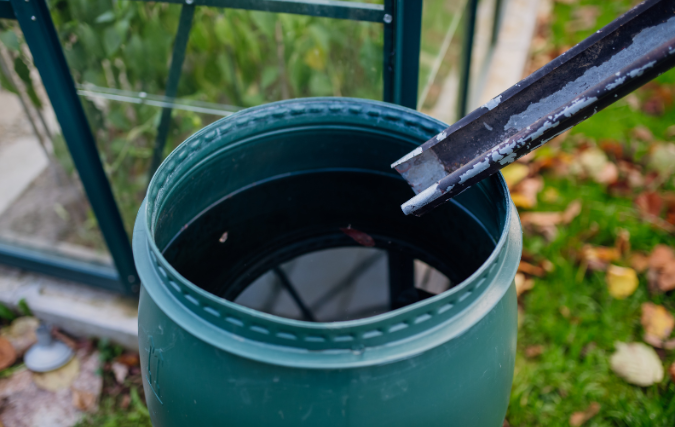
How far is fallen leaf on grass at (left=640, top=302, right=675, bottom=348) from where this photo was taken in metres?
1.71

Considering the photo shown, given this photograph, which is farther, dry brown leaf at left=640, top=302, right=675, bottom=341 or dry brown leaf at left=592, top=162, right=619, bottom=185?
dry brown leaf at left=592, top=162, right=619, bottom=185

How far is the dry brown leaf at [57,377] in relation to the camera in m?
1.75

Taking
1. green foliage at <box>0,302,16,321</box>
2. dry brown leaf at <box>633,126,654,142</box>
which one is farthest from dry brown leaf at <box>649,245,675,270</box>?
green foliage at <box>0,302,16,321</box>

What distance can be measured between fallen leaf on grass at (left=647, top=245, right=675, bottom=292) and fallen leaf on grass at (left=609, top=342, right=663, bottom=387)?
0.26 metres

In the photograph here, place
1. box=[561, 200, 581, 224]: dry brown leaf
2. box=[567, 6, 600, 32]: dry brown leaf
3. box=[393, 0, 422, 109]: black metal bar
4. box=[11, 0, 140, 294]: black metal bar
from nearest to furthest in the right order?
box=[393, 0, 422, 109]: black metal bar < box=[11, 0, 140, 294]: black metal bar < box=[561, 200, 581, 224]: dry brown leaf < box=[567, 6, 600, 32]: dry brown leaf

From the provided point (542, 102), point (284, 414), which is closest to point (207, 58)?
point (542, 102)

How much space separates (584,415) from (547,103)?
1.05 m

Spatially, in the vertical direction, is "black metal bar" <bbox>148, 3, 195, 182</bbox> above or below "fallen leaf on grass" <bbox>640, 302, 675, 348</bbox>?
above

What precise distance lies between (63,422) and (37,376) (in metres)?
0.21

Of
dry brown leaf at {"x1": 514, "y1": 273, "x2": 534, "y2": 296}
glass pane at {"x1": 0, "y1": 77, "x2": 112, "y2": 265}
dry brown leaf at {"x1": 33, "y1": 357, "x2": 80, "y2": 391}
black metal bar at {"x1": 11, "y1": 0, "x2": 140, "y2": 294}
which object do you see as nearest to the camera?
black metal bar at {"x1": 11, "y1": 0, "x2": 140, "y2": 294}

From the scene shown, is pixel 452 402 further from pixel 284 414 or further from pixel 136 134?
pixel 136 134

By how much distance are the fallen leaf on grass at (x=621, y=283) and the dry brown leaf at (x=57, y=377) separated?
1.82m

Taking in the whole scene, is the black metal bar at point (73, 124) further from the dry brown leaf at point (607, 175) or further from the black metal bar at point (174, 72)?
the dry brown leaf at point (607, 175)

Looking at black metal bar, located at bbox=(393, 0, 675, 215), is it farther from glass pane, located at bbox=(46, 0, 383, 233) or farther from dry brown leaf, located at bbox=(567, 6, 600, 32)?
dry brown leaf, located at bbox=(567, 6, 600, 32)
